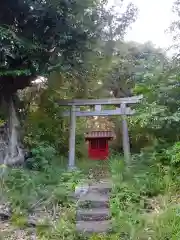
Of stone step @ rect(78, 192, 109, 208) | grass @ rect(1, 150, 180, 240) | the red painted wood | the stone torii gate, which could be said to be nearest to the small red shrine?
the red painted wood

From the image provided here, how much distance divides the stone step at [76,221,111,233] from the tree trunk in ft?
12.4

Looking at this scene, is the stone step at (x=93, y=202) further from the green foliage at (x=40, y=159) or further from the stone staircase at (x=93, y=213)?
the green foliage at (x=40, y=159)

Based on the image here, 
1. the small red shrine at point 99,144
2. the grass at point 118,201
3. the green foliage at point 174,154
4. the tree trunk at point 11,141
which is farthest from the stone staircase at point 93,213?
the small red shrine at point 99,144

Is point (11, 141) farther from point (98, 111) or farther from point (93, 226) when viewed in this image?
point (93, 226)

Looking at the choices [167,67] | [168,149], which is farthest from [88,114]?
[168,149]

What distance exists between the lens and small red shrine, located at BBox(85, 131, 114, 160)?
1183 cm

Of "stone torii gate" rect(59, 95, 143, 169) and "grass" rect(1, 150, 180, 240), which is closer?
"grass" rect(1, 150, 180, 240)

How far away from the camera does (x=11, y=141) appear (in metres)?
9.38

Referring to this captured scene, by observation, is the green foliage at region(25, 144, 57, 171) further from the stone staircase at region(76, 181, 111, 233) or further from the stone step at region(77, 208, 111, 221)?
the stone step at region(77, 208, 111, 221)

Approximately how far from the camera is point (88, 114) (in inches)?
460

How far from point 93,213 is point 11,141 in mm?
4224

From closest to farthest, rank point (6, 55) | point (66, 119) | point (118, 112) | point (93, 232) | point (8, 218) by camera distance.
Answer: point (93, 232) → point (8, 218) → point (6, 55) → point (118, 112) → point (66, 119)

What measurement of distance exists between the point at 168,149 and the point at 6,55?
4.55m

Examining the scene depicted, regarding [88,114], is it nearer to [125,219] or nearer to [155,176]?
[155,176]
